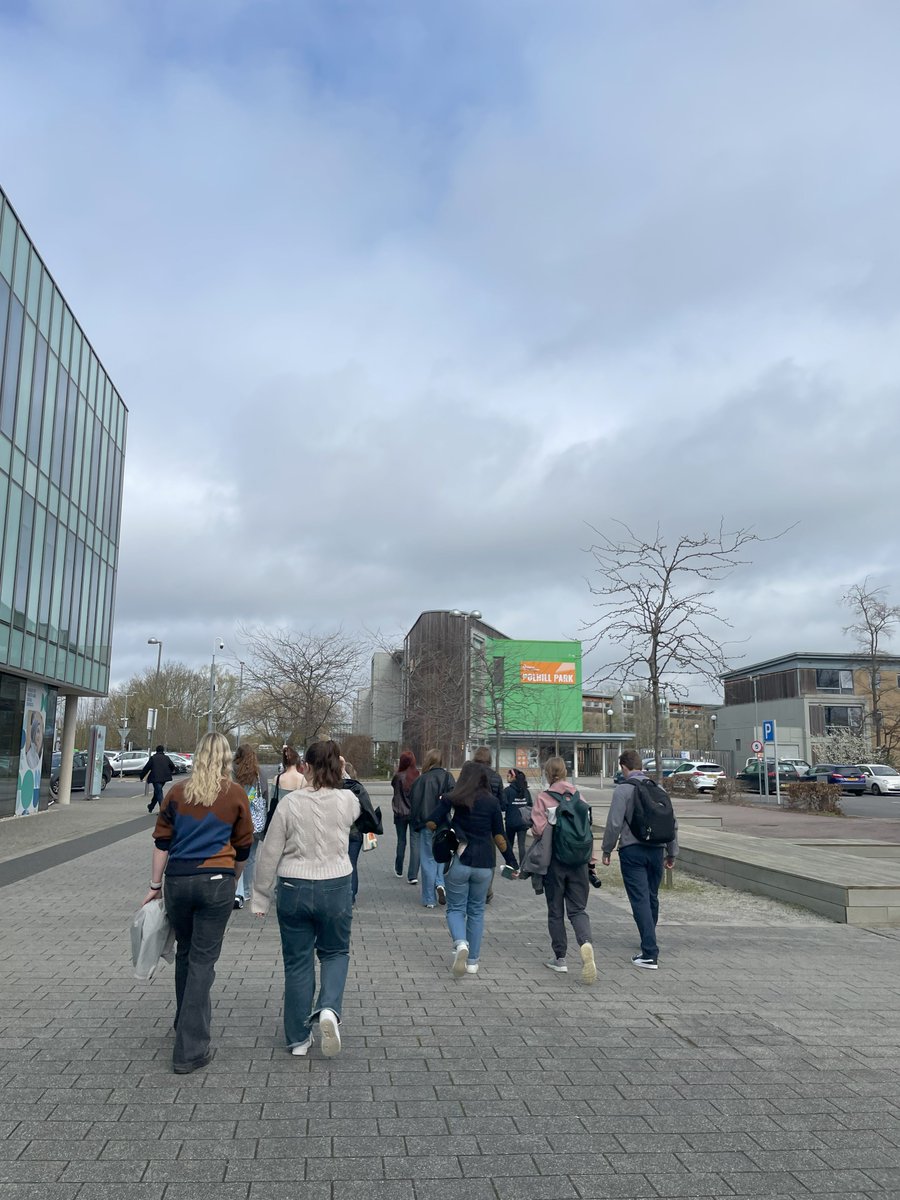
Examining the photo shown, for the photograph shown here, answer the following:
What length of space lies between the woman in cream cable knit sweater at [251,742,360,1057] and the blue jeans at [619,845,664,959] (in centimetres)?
326

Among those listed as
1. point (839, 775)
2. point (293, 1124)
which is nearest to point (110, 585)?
point (293, 1124)

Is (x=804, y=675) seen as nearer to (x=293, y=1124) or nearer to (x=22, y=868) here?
(x=22, y=868)

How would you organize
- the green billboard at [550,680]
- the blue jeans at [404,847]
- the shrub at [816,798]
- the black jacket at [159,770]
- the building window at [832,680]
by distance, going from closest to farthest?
the blue jeans at [404,847], the black jacket at [159,770], the shrub at [816,798], the green billboard at [550,680], the building window at [832,680]

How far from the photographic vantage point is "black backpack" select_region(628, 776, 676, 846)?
296 inches

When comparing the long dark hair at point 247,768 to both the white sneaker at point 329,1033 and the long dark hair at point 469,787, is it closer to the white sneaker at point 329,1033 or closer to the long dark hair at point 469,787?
the long dark hair at point 469,787

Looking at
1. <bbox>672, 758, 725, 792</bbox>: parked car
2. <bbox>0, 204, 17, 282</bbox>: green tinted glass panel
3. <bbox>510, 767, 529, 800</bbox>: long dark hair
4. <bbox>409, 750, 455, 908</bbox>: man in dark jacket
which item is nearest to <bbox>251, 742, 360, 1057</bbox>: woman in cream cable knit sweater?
<bbox>409, 750, 455, 908</bbox>: man in dark jacket

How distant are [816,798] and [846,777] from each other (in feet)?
60.2

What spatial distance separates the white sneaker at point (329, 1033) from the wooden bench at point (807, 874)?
684 cm

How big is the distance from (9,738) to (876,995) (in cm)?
2095

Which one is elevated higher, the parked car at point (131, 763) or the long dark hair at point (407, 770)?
the long dark hair at point (407, 770)

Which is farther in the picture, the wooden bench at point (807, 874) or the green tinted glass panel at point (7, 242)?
the green tinted glass panel at point (7, 242)

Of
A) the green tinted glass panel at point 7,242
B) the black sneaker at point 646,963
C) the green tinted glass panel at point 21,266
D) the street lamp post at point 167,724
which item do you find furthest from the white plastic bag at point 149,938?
the street lamp post at point 167,724

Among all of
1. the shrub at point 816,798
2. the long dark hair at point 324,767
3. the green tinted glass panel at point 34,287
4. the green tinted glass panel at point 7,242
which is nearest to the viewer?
the long dark hair at point 324,767

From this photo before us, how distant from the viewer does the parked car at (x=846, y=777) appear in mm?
45844
